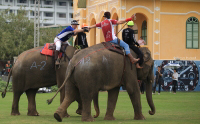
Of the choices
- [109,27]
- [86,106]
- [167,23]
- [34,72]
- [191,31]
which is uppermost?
[167,23]

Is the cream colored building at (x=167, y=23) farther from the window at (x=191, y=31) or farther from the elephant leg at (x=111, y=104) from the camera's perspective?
the elephant leg at (x=111, y=104)

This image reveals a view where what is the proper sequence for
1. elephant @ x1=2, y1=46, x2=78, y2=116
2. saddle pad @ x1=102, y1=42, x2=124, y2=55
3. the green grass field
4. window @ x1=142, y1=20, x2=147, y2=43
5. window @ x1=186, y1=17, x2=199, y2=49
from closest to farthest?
the green grass field → saddle pad @ x1=102, y1=42, x2=124, y2=55 → elephant @ x1=2, y1=46, x2=78, y2=116 → window @ x1=186, y1=17, x2=199, y2=49 → window @ x1=142, y1=20, x2=147, y2=43

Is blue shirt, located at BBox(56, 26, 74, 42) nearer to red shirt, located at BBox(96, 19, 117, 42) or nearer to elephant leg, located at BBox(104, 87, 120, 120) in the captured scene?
red shirt, located at BBox(96, 19, 117, 42)

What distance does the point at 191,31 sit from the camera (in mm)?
43219

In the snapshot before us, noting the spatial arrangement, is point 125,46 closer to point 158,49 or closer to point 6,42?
point 158,49

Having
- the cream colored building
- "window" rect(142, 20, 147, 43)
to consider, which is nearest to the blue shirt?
the cream colored building

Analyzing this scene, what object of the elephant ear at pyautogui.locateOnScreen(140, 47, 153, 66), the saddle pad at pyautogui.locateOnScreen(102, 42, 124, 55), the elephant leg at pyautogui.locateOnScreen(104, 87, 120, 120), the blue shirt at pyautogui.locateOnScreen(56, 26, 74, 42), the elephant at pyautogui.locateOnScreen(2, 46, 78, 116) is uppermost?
the blue shirt at pyautogui.locateOnScreen(56, 26, 74, 42)

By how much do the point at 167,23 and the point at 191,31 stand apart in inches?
95.7

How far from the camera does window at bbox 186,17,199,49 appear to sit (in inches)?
1699

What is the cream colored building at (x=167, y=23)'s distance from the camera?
137ft

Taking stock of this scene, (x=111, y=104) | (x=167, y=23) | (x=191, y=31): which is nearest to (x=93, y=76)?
(x=111, y=104)

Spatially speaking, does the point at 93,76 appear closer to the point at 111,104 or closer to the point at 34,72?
the point at 111,104

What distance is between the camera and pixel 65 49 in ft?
52.8

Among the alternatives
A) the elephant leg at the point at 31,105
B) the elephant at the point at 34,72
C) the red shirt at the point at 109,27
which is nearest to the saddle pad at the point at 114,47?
the red shirt at the point at 109,27
